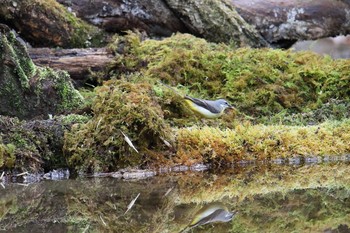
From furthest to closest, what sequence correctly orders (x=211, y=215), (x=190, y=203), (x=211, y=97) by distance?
(x=211, y=97)
(x=190, y=203)
(x=211, y=215)

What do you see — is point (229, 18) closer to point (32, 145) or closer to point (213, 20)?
point (213, 20)

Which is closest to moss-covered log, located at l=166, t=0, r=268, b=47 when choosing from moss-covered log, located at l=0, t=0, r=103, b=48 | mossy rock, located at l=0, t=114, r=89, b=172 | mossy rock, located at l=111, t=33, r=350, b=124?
mossy rock, located at l=111, t=33, r=350, b=124

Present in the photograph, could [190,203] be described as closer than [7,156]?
Yes

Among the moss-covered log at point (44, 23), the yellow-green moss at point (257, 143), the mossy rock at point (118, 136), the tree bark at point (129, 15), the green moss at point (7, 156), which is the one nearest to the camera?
the green moss at point (7, 156)

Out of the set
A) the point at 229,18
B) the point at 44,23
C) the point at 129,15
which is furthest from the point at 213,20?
the point at 44,23

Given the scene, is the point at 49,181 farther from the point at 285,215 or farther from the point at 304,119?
the point at 304,119

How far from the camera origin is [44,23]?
36.0 feet

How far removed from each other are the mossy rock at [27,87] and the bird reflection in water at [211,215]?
3.87m

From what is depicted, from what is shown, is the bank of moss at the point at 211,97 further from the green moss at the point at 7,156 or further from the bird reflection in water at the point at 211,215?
the bird reflection in water at the point at 211,215

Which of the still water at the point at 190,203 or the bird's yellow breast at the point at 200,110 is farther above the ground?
the still water at the point at 190,203

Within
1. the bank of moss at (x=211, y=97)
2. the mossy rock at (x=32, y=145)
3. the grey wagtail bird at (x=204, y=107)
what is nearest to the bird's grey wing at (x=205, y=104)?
the grey wagtail bird at (x=204, y=107)

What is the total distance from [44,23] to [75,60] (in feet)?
2.91

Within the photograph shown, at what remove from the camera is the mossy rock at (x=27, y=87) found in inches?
336

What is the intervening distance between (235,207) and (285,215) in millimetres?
465
